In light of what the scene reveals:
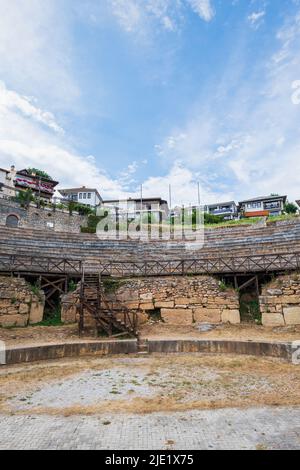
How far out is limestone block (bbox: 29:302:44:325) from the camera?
13734 millimetres

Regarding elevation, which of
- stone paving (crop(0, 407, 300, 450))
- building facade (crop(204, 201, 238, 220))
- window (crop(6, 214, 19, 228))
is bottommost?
stone paving (crop(0, 407, 300, 450))

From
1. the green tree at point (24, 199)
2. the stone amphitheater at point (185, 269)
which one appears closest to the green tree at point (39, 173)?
the green tree at point (24, 199)

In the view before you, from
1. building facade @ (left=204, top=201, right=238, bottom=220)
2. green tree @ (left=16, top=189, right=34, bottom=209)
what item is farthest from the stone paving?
building facade @ (left=204, top=201, right=238, bottom=220)

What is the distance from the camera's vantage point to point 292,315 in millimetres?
12609

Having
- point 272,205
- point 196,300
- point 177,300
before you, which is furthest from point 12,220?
point 272,205

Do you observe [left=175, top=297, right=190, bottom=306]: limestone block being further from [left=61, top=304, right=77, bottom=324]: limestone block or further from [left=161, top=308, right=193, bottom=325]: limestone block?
[left=61, top=304, right=77, bottom=324]: limestone block

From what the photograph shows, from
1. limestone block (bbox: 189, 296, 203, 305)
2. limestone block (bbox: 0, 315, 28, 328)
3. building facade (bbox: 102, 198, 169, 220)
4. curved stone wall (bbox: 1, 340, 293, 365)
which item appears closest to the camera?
curved stone wall (bbox: 1, 340, 293, 365)

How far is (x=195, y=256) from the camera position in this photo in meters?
19.8

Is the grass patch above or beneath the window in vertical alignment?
beneath

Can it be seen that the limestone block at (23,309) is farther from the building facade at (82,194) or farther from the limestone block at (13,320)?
the building facade at (82,194)

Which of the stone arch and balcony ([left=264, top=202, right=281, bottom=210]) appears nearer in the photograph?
the stone arch

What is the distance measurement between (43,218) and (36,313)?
23548mm

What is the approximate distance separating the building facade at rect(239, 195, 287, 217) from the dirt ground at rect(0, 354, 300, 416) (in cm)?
4844

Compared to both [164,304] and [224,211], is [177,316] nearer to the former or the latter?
[164,304]
